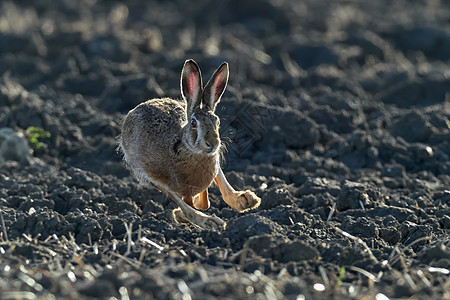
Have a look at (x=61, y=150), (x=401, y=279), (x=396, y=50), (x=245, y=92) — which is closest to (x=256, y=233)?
(x=401, y=279)

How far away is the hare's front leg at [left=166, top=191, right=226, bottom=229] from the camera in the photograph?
267 inches

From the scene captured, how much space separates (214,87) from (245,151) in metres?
2.65

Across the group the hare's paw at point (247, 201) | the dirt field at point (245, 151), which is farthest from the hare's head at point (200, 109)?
the dirt field at point (245, 151)

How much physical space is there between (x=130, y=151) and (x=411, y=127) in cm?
422

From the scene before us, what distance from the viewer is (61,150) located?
961cm

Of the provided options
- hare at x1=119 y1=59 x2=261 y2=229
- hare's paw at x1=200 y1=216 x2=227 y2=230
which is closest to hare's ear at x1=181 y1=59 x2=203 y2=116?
hare at x1=119 y1=59 x2=261 y2=229

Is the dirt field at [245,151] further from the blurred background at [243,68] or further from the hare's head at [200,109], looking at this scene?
the hare's head at [200,109]

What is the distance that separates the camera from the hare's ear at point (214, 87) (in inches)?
270

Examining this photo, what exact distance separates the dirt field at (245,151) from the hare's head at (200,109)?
2.27ft

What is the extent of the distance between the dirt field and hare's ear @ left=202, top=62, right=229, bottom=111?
72cm

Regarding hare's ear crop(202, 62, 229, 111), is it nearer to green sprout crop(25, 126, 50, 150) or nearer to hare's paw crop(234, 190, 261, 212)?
hare's paw crop(234, 190, 261, 212)

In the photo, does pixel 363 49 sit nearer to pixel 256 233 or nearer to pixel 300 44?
pixel 300 44

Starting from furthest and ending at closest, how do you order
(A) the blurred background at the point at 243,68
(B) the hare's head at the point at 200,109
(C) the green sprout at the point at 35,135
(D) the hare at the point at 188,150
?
1. (A) the blurred background at the point at 243,68
2. (C) the green sprout at the point at 35,135
3. (D) the hare at the point at 188,150
4. (B) the hare's head at the point at 200,109

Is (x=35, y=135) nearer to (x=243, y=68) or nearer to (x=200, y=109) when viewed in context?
(x=200, y=109)
